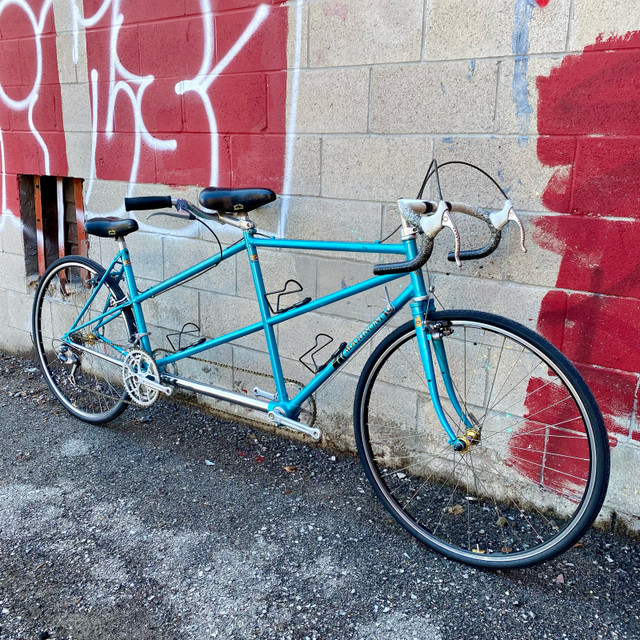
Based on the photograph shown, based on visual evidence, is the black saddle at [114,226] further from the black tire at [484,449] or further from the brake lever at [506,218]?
the brake lever at [506,218]

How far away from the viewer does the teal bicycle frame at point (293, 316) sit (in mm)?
2123

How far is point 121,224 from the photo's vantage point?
2.85 m

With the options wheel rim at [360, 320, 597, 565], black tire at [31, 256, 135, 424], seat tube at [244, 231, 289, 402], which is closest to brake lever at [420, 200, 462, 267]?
wheel rim at [360, 320, 597, 565]

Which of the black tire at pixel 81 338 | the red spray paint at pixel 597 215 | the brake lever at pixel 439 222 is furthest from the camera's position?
the black tire at pixel 81 338

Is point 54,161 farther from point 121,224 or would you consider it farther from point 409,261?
point 409,261

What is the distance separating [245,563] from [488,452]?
42.7 inches

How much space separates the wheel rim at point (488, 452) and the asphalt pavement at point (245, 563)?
144mm

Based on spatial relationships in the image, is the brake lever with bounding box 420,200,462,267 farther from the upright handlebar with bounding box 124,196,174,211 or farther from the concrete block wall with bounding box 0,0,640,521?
the upright handlebar with bounding box 124,196,174,211

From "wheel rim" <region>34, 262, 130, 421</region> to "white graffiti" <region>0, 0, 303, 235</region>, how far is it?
48cm

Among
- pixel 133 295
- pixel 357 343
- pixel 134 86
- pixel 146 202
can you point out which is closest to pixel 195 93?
pixel 134 86

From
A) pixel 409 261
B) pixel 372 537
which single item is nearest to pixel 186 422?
pixel 372 537

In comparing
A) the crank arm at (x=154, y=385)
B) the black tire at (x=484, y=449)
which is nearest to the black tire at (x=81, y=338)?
the crank arm at (x=154, y=385)

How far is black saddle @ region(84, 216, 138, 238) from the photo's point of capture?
2.86m

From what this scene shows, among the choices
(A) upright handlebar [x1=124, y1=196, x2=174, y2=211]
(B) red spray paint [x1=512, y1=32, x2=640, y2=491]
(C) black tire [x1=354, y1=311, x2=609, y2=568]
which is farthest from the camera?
(A) upright handlebar [x1=124, y1=196, x2=174, y2=211]
